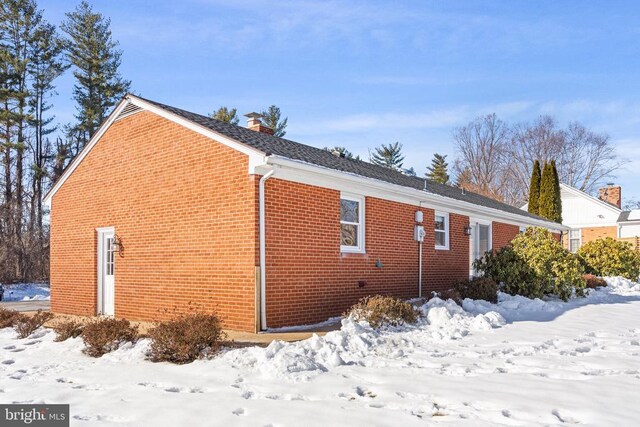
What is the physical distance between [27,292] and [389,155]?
133ft

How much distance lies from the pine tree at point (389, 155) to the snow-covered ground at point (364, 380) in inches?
1831

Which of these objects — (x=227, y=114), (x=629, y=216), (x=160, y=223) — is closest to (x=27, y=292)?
(x=160, y=223)

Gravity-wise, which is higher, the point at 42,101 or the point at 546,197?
the point at 42,101

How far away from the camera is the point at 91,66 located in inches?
1294

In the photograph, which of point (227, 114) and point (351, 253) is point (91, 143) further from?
point (227, 114)

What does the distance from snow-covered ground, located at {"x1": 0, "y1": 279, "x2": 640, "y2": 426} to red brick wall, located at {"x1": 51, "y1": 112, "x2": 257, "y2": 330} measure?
2482mm

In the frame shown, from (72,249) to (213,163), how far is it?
6.05 m

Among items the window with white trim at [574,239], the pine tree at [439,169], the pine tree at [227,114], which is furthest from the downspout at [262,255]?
the pine tree at [439,169]

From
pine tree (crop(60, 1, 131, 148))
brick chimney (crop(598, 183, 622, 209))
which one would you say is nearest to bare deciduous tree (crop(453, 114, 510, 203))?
brick chimney (crop(598, 183, 622, 209))

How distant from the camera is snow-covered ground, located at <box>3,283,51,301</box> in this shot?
20.0 m

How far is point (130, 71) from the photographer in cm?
3384

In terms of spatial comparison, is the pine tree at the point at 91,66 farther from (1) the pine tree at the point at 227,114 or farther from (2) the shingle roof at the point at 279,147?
(2) the shingle roof at the point at 279,147

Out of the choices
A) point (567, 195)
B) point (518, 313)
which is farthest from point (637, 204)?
point (518, 313)

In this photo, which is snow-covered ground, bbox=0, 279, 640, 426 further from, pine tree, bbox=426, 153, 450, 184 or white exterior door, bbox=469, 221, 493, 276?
pine tree, bbox=426, 153, 450, 184
